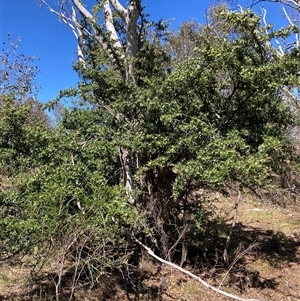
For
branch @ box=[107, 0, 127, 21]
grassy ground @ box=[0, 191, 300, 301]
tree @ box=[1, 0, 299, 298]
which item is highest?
branch @ box=[107, 0, 127, 21]

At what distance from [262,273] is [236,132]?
3.21 m

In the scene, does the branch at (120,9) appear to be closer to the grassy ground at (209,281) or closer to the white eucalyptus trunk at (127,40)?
the white eucalyptus trunk at (127,40)

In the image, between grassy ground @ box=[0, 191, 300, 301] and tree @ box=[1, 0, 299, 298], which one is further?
grassy ground @ box=[0, 191, 300, 301]

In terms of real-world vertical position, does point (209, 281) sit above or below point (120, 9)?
below

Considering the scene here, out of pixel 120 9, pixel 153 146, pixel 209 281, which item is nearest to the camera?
pixel 153 146

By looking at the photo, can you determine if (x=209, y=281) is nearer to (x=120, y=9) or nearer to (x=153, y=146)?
(x=153, y=146)

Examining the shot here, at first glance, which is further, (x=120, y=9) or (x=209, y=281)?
(x=120, y=9)

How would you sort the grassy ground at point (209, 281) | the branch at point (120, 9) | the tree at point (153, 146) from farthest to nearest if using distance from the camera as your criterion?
the branch at point (120, 9) < the grassy ground at point (209, 281) < the tree at point (153, 146)

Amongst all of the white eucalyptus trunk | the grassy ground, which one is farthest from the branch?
the grassy ground

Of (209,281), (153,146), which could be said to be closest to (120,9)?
(153,146)

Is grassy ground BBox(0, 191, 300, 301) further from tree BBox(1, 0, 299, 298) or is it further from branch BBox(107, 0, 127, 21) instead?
branch BBox(107, 0, 127, 21)

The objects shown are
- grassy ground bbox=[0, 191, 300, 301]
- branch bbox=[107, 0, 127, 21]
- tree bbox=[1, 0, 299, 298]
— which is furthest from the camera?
branch bbox=[107, 0, 127, 21]

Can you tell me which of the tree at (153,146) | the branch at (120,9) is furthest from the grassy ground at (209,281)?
the branch at (120,9)

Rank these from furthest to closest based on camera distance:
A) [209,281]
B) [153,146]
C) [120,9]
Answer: [120,9] → [209,281] → [153,146]
